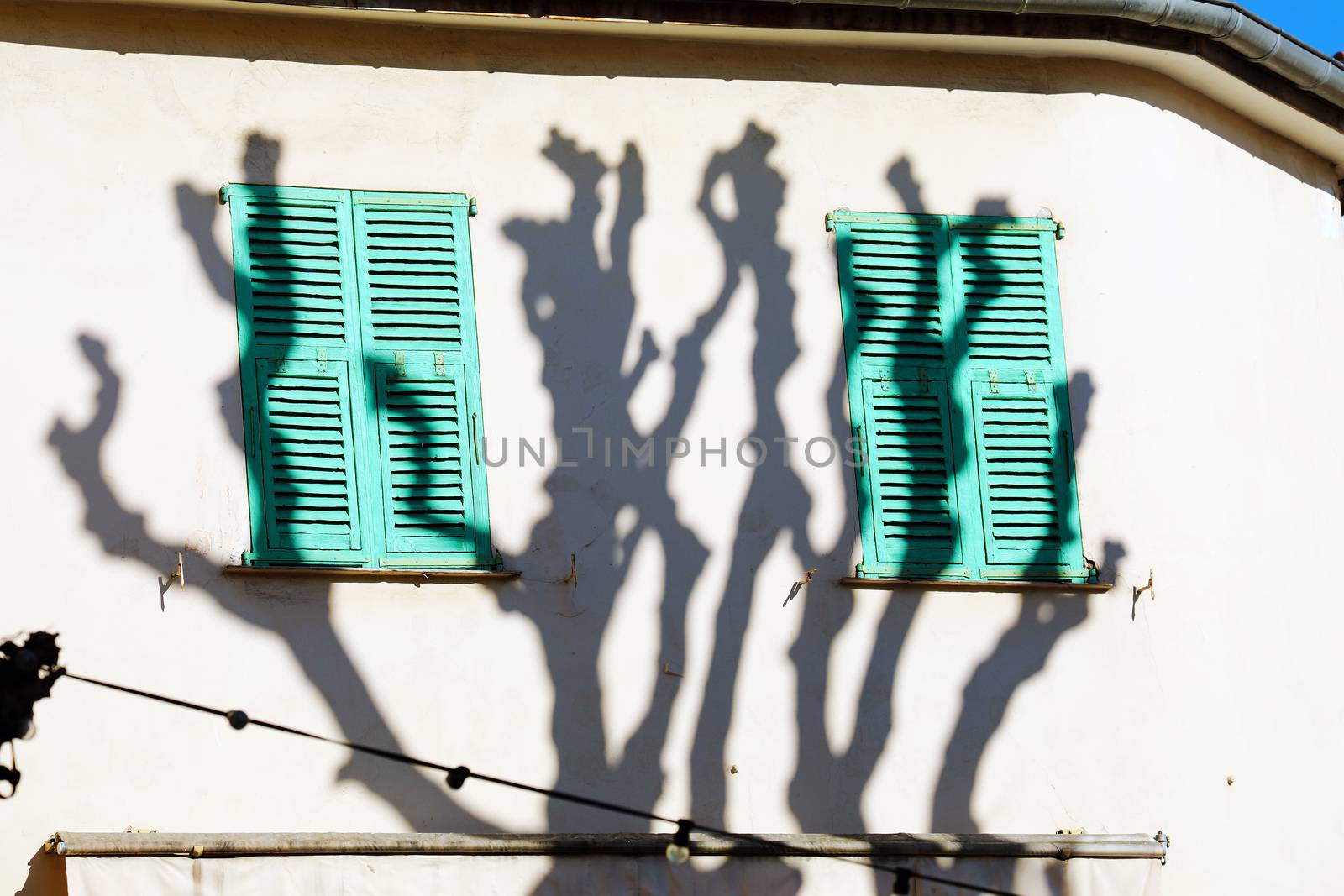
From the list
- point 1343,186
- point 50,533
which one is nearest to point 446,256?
point 50,533

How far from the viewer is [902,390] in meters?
9.79

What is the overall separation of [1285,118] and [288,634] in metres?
5.43

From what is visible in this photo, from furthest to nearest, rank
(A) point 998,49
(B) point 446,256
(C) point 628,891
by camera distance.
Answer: (A) point 998,49
(B) point 446,256
(C) point 628,891

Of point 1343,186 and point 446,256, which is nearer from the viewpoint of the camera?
point 446,256

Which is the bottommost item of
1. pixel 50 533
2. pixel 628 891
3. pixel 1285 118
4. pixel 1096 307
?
pixel 628 891

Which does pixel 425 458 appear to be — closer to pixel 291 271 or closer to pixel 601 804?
pixel 291 271

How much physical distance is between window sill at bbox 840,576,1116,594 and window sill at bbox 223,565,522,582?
4.98 ft

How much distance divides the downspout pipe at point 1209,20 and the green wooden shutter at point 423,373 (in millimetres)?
2110

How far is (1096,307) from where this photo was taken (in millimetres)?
10094

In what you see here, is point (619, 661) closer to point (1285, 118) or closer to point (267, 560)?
point (267, 560)

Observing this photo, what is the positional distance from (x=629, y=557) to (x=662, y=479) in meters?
0.38

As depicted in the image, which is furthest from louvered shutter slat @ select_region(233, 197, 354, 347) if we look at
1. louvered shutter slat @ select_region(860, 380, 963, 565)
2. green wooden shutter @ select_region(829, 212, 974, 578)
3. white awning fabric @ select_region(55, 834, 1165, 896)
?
louvered shutter slat @ select_region(860, 380, 963, 565)

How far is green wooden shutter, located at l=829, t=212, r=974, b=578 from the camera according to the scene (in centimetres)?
962

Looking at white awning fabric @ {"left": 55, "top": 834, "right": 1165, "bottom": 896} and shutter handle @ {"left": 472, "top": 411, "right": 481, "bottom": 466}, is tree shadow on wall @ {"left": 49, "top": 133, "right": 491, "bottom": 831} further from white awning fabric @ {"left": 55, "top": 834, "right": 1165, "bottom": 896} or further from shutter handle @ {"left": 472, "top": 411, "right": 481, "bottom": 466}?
shutter handle @ {"left": 472, "top": 411, "right": 481, "bottom": 466}
